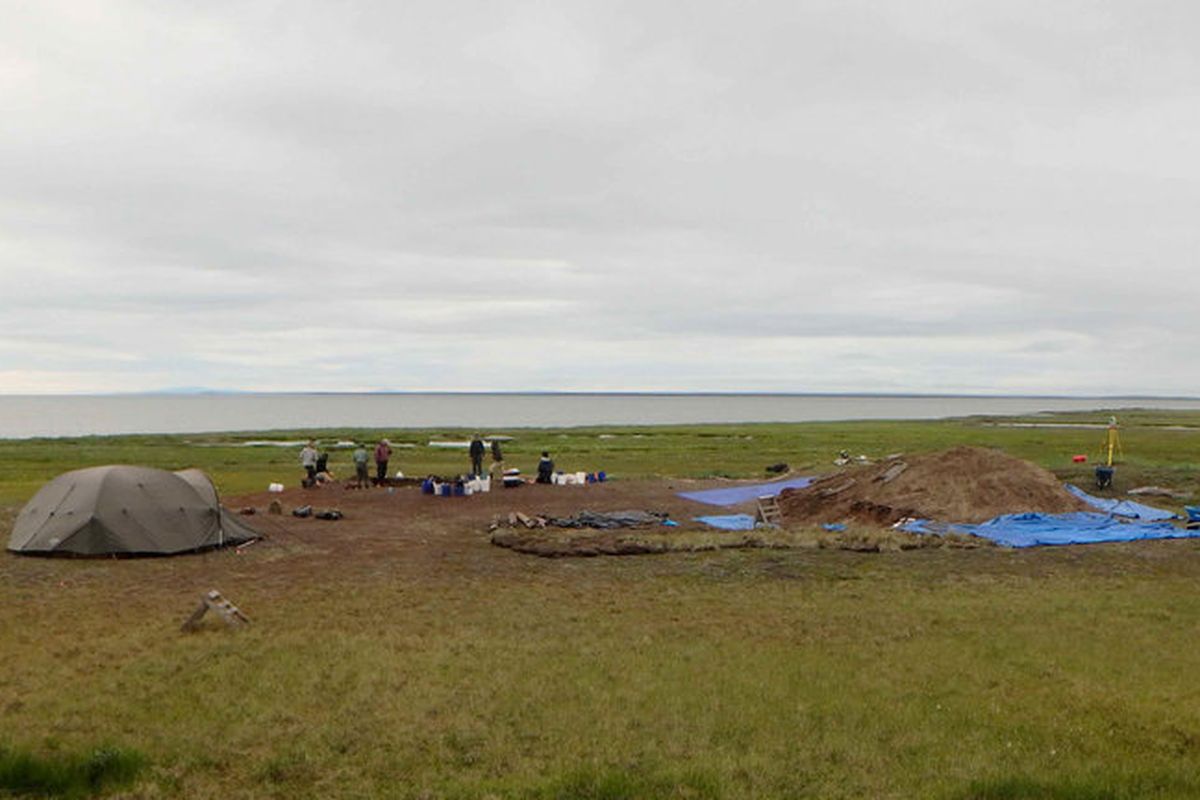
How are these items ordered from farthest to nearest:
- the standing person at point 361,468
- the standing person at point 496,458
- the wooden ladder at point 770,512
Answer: the standing person at point 496,458
the standing person at point 361,468
the wooden ladder at point 770,512

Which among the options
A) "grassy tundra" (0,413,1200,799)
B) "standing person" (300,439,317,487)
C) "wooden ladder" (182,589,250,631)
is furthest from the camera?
"standing person" (300,439,317,487)

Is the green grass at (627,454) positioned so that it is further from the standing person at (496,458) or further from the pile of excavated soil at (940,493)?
the pile of excavated soil at (940,493)

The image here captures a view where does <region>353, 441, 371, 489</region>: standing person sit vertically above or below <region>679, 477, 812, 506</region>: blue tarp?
above

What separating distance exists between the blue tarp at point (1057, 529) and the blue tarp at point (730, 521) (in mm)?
4833

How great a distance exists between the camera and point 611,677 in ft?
42.8

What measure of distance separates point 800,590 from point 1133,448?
217 ft

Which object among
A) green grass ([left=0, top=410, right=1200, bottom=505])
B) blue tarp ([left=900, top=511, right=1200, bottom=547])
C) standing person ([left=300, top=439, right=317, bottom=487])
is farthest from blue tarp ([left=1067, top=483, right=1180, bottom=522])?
standing person ([left=300, top=439, right=317, bottom=487])

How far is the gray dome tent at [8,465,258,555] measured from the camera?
23.2 m

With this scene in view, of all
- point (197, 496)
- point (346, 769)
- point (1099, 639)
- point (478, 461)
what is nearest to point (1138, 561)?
point (1099, 639)

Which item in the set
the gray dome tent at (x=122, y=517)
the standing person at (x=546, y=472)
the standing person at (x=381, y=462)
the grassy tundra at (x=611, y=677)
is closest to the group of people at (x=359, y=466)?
the standing person at (x=381, y=462)

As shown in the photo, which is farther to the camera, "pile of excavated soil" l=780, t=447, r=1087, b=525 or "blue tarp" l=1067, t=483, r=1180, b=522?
"blue tarp" l=1067, t=483, r=1180, b=522

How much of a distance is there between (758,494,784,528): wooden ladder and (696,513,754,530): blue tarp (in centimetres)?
41

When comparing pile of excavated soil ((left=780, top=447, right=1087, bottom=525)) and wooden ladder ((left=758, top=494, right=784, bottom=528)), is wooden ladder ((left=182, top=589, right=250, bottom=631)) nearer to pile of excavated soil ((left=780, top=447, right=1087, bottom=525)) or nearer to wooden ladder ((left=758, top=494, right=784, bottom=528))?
wooden ladder ((left=758, top=494, right=784, bottom=528))

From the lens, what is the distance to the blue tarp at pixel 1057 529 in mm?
25922
